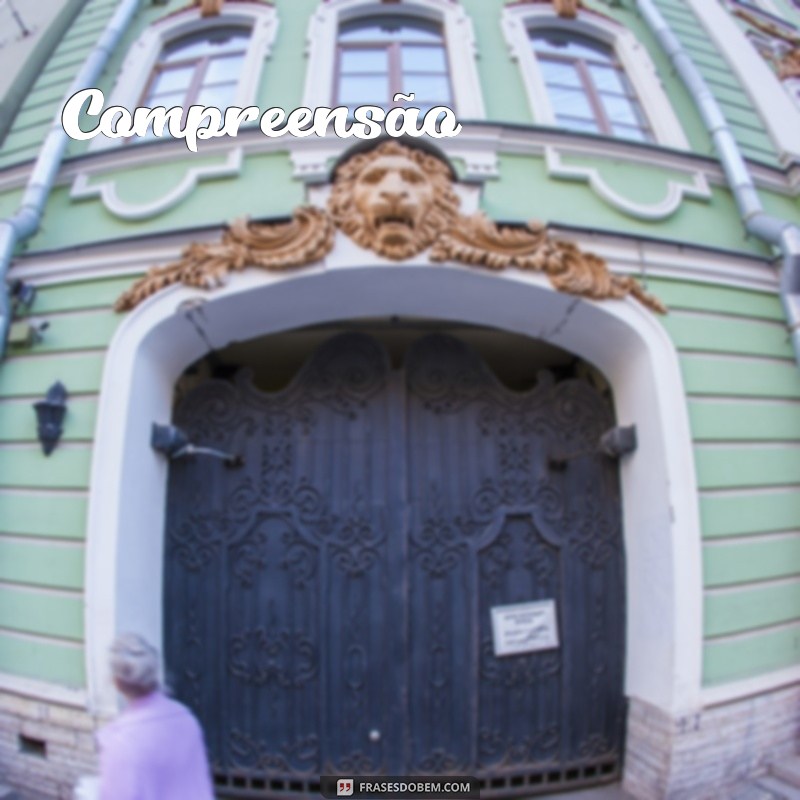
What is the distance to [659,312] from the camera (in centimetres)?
383

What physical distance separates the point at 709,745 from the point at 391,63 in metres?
5.60

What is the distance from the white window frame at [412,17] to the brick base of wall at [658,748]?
441 centimetres

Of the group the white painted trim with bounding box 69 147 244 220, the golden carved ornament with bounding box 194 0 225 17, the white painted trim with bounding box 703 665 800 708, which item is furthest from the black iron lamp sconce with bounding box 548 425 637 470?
the golden carved ornament with bounding box 194 0 225 17

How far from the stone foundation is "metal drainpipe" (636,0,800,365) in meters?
5.25

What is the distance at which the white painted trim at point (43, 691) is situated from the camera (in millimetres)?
3186

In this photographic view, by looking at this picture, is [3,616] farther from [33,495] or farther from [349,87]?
[349,87]

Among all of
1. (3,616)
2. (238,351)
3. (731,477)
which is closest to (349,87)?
(238,351)

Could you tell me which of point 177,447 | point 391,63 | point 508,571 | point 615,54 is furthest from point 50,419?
point 615,54

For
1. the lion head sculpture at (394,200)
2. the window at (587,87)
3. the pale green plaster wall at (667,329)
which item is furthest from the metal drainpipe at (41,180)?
the window at (587,87)

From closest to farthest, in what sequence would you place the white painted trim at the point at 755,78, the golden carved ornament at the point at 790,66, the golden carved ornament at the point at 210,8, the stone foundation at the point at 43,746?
1. the stone foundation at the point at 43,746
2. the white painted trim at the point at 755,78
3. the golden carved ornament at the point at 210,8
4. the golden carved ornament at the point at 790,66

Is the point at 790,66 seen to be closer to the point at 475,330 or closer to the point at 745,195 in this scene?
the point at 745,195

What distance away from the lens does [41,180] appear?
3996mm

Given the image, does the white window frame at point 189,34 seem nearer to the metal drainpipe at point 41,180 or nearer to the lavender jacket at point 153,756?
the metal drainpipe at point 41,180

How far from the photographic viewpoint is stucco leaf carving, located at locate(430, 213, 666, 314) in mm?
3656
